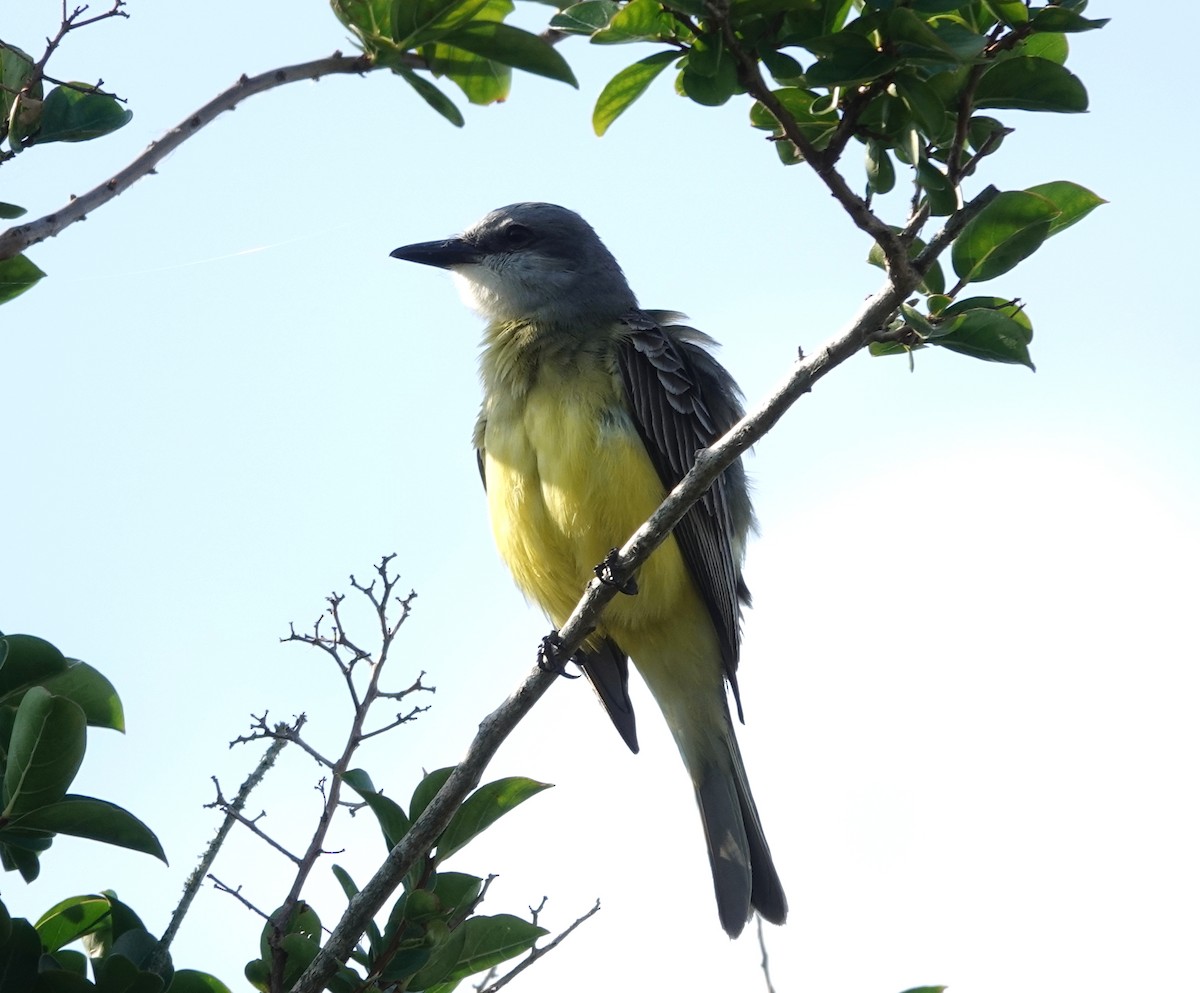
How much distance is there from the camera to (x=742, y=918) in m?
5.74

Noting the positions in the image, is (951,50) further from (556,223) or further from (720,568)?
(556,223)

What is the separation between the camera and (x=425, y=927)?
320 cm

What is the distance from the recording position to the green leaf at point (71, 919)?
10.6ft

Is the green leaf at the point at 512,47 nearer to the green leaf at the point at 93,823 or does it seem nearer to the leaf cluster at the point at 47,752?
the leaf cluster at the point at 47,752

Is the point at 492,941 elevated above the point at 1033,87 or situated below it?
below

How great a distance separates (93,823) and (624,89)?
2.05 meters

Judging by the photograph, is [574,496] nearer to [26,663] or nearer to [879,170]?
[879,170]

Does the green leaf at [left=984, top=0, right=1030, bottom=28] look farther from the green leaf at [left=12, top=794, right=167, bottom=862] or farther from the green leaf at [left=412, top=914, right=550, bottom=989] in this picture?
the green leaf at [left=12, top=794, right=167, bottom=862]

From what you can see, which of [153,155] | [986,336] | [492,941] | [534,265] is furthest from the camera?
[534,265]

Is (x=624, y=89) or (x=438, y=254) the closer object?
(x=624, y=89)

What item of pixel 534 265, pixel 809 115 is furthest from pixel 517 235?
pixel 809 115

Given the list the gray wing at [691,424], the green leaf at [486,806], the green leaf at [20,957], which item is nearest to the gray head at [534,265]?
the gray wing at [691,424]

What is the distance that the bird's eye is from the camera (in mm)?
7145

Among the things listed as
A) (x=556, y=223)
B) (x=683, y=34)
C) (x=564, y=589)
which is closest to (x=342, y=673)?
(x=564, y=589)
